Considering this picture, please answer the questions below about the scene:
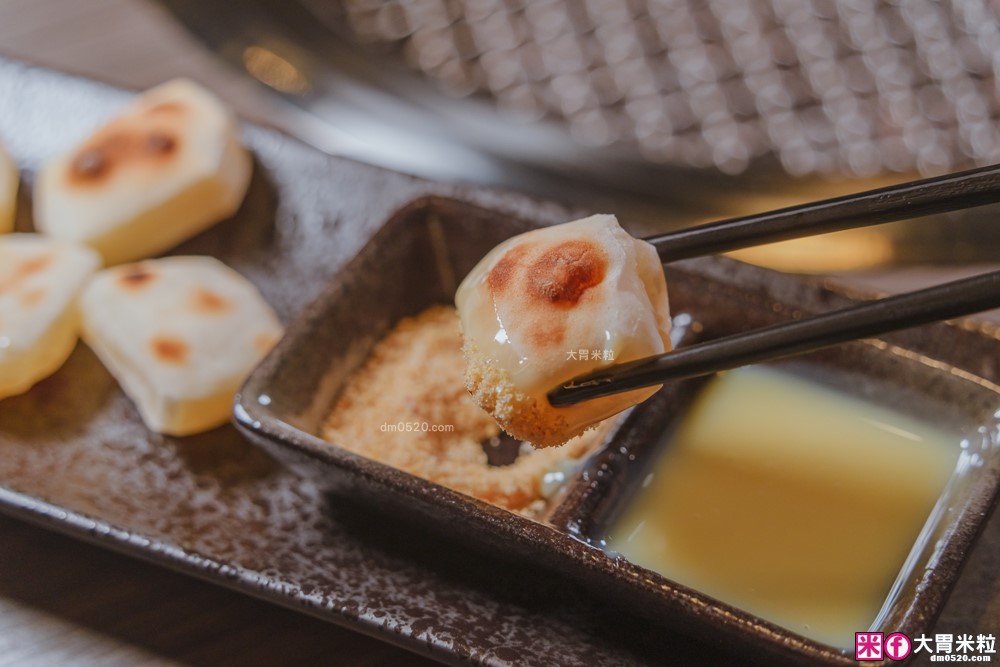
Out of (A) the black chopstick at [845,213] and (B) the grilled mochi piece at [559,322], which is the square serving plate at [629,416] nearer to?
(B) the grilled mochi piece at [559,322]

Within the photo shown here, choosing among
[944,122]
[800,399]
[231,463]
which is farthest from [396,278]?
[944,122]

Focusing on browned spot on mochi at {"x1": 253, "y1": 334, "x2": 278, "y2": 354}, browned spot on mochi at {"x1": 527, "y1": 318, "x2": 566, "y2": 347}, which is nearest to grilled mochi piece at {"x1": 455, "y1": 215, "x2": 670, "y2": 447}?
browned spot on mochi at {"x1": 527, "y1": 318, "x2": 566, "y2": 347}

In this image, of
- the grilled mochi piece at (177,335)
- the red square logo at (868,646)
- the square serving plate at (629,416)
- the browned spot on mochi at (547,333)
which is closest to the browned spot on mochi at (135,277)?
the grilled mochi piece at (177,335)

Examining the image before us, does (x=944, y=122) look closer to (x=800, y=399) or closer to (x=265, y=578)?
(x=800, y=399)

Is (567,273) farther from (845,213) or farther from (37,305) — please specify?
(37,305)

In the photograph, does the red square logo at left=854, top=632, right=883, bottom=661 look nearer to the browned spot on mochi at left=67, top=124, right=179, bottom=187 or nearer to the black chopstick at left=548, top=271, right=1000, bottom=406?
the black chopstick at left=548, top=271, right=1000, bottom=406

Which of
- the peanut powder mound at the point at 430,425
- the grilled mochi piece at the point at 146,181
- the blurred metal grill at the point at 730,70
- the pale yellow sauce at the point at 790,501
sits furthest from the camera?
the blurred metal grill at the point at 730,70
